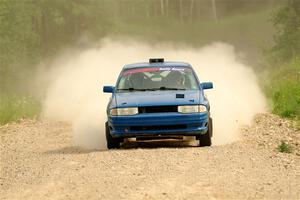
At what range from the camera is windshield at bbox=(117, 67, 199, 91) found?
13766 mm

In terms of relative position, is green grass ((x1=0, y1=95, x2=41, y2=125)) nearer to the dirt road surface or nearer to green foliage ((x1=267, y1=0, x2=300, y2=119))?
the dirt road surface

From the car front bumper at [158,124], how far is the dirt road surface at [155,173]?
51cm

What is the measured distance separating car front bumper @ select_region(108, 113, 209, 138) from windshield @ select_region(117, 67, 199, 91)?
1338 mm

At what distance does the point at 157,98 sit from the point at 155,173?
3.03 meters

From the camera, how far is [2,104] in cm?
2461

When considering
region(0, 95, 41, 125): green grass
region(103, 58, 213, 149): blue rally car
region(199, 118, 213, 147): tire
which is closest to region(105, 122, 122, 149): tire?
region(103, 58, 213, 149): blue rally car

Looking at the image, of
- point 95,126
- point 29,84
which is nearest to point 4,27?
point 29,84

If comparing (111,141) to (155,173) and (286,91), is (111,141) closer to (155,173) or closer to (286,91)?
(155,173)

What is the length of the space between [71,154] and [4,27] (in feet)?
88.8

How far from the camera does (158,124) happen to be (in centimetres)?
1241

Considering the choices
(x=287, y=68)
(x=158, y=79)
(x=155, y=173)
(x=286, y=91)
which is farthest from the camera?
(x=287, y=68)

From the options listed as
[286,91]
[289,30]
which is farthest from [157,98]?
[289,30]

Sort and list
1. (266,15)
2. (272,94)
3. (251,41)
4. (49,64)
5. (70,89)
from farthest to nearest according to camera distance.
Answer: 1. (266,15)
2. (251,41)
3. (49,64)
4. (70,89)
5. (272,94)

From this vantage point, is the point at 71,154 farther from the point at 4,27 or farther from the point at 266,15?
the point at 266,15
